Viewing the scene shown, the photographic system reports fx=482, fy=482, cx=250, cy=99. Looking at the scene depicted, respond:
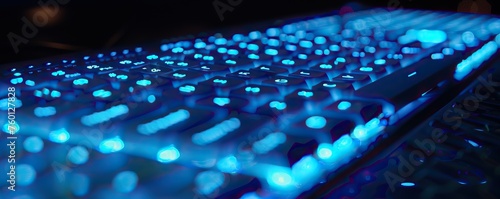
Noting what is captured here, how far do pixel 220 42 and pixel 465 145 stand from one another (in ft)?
1.24

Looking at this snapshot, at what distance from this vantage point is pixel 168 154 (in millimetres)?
280

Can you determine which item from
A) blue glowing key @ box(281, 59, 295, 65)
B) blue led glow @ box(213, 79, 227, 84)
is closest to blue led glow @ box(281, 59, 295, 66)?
blue glowing key @ box(281, 59, 295, 65)

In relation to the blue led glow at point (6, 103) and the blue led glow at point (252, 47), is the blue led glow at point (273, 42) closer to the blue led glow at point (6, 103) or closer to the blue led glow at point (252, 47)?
the blue led glow at point (252, 47)

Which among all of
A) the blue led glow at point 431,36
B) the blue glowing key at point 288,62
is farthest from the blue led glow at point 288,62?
the blue led glow at point 431,36

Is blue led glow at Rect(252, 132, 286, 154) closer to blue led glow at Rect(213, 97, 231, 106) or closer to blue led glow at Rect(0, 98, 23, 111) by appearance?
blue led glow at Rect(213, 97, 231, 106)

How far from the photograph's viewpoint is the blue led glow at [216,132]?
0.29 m

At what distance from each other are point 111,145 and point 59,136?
0.13 feet

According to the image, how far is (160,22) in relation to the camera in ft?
2.62

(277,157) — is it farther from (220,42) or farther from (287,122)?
(220,42)

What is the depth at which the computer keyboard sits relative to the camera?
26 centimetres

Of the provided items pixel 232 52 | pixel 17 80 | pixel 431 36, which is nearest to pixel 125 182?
pixel 17 80

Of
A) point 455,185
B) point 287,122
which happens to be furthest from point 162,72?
point 455,185

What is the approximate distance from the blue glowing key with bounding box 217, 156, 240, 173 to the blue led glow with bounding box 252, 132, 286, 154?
2 centimetres

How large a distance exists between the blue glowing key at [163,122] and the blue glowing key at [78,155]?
4 cm
